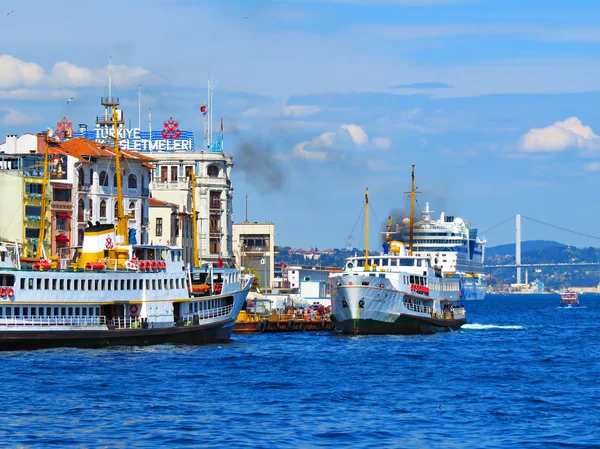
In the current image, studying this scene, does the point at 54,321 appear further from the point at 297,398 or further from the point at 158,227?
the point at 158,227

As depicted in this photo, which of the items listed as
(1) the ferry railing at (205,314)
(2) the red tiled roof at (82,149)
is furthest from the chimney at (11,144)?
(1) the ferry railing at (205,314)

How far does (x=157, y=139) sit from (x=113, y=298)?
80.6m

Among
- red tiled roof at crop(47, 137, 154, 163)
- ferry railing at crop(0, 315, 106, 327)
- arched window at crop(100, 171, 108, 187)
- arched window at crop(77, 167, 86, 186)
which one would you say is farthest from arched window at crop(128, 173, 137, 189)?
ferry railing at crop(0, 315, 106, 327)

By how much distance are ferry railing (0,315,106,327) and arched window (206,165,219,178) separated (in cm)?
7858

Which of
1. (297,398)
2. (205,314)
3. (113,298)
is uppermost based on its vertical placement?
(113,298)

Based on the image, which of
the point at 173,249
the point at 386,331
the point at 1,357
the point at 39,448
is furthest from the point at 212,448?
the point at 386,331

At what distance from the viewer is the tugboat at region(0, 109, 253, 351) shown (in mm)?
65188

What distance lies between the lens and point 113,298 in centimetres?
6962

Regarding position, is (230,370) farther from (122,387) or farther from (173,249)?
(173,249)

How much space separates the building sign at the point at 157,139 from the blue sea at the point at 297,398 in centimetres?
7268

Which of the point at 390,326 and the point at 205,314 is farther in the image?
the point at 390,326

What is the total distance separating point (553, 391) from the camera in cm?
5478

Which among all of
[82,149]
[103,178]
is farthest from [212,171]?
[82,149]

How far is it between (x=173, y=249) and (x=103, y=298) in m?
7.04
